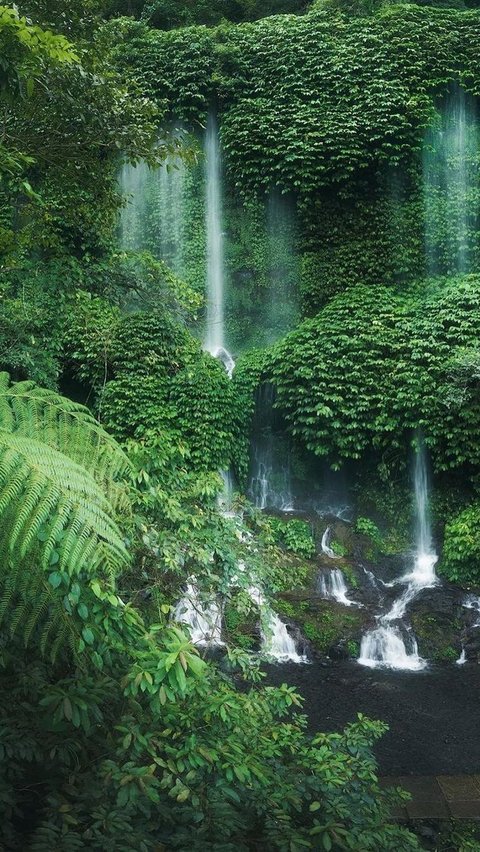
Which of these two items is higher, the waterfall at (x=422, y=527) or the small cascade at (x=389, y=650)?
the waterfall at (x=422, y=527)

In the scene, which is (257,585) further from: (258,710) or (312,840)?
(312,840)

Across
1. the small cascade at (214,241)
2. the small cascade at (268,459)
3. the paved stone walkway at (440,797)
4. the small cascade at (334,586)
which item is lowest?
the paved stone walkway at (440,797)

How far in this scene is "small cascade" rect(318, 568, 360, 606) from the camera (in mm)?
9500

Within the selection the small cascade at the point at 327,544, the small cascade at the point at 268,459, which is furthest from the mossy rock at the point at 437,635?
the small cascade at the point at 268,459

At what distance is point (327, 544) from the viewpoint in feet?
34.7

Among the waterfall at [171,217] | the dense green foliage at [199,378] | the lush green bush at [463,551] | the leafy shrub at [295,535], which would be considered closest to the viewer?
the dense green foliage at [199,378]

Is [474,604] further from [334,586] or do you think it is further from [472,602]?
[334,586]

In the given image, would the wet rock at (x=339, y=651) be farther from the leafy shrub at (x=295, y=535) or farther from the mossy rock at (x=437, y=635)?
the leafy shrub at (x=295, y=535)

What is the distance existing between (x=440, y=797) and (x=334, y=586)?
495cm

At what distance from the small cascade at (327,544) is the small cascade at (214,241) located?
514 cm

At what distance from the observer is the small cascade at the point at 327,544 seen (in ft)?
33.9

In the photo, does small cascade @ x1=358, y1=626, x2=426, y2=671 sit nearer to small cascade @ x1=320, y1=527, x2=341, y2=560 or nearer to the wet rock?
the wet rock

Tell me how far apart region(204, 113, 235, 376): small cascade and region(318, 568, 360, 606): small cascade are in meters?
6.06

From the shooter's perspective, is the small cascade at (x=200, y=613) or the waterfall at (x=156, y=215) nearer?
the small cascade at (x=200, y=613)
